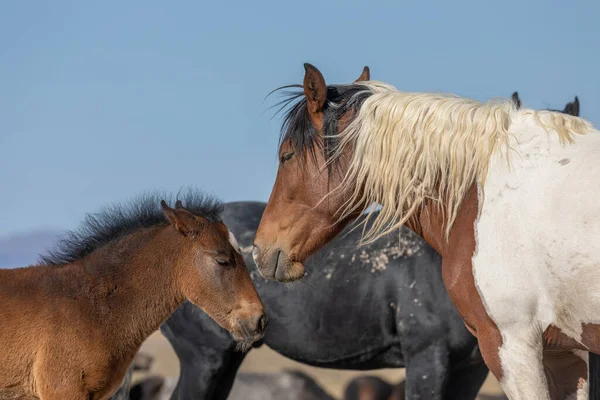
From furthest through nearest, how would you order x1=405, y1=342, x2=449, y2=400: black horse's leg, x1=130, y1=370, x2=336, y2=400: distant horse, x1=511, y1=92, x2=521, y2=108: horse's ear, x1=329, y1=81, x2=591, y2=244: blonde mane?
x1=130, y1=370, x2=336, y2=400: distant horse < x1=405, y1=342, x2=449, y2=400: black horse's leg < x1=511, y1=92, x2=521, y2=108: horse's ear < x1=329, y1=81, x2=591, y2=244: blonde mane

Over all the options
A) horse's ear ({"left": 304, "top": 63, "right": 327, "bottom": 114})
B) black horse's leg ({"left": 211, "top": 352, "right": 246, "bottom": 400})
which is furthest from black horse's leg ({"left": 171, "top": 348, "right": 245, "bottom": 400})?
horse's ear ({"left": 304, "top": 63, "right": 327, "bottom": 114})

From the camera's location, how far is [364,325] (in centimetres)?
705

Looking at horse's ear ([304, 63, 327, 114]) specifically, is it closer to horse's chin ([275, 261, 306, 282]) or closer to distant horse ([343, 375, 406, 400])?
horse's chin ([275, 261, 306, 282])

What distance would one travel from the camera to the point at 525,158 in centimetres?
373

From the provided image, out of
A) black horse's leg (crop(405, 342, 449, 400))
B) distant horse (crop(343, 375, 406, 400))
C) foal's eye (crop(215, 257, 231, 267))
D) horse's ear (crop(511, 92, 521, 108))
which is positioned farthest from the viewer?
distant horse (crop(343, 375, 406, 400))

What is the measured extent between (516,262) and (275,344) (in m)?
4.07

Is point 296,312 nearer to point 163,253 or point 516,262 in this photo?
point 163,253

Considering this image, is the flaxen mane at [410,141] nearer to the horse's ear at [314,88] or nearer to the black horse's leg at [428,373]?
the horse's ear at [314,88]

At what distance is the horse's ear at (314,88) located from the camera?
4.16 metres

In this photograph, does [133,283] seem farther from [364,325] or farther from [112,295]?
[364,325]

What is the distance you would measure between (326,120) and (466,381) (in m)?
3.69

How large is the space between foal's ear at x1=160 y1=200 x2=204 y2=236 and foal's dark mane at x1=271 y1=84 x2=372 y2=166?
130 centimetres

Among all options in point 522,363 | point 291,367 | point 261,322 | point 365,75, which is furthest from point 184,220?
point 291,367

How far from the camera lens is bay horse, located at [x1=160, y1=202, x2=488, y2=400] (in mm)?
6719
